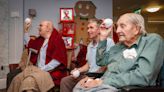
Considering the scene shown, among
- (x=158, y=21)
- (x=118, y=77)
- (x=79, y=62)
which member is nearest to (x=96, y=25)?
(x=79, y=62)

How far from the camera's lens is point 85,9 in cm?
516

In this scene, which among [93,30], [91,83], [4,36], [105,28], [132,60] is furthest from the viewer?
[4,36]

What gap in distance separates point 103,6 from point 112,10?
0.20 meters

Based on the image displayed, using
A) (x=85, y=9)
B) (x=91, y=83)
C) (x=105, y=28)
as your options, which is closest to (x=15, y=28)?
(x=85, y=9)

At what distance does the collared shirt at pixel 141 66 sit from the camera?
2.00 meters

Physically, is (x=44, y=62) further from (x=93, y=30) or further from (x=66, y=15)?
(x=66, y=15)

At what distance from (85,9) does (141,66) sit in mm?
3278

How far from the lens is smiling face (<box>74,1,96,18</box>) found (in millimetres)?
5110

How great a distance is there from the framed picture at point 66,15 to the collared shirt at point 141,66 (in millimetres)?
2764

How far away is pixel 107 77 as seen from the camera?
7.38ft

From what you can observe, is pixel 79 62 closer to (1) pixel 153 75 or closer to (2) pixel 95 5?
(1) pixel 153 75

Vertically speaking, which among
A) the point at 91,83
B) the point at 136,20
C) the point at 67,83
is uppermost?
the point at 136,20

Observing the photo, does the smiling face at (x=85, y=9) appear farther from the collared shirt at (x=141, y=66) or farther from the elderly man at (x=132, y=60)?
the collared shirt at (x=141, y=66)

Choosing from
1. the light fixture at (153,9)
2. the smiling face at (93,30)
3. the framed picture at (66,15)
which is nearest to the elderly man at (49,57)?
the smiling face at (93,30)
